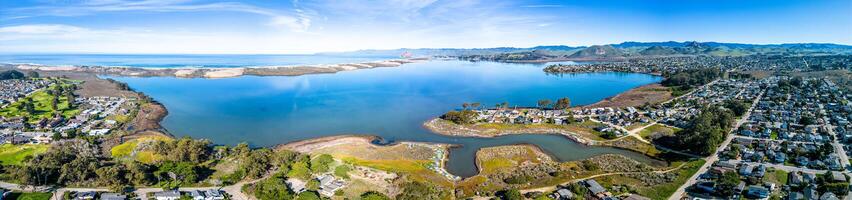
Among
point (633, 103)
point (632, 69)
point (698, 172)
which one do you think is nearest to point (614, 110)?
point (633, 103)

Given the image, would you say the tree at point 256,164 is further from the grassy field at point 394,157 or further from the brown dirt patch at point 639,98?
the brown dirt patch at point 639,98

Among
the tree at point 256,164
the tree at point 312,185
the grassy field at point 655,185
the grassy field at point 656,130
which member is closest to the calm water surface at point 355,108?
the grassy field at point 655,185

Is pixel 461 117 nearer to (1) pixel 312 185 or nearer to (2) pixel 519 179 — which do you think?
(2) pixel 519 179

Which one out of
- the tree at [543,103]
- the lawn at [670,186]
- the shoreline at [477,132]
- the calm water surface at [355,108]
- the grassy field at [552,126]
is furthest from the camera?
the tree at [543,103]

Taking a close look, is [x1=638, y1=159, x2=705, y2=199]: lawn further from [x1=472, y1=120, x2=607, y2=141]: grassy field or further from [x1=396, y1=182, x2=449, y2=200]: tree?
[x1=396, y1=182, x2=449, y2=200]: tree

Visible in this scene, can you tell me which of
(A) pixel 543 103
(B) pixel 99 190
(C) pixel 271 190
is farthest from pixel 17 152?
(A) pixel 543 103

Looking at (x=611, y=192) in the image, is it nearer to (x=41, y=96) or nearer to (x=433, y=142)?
(x=433, y=142)
